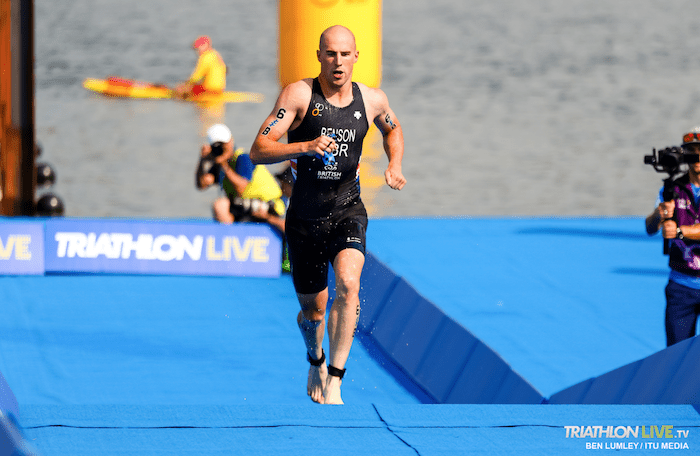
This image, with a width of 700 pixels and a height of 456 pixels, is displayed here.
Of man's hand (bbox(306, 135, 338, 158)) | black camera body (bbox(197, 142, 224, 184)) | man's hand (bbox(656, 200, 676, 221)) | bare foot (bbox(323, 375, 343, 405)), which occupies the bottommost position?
bare foot (bbox(323, 375, 343, 405))

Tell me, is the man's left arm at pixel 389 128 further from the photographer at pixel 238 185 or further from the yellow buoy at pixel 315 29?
the yellow buoy at pixel 315 29

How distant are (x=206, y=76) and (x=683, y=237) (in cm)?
2232

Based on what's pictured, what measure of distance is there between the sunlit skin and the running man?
191 cm

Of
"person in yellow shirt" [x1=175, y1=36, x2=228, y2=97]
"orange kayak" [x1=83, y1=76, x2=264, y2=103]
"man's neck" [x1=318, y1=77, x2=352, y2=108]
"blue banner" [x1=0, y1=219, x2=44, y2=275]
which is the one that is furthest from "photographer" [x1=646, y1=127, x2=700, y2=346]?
"orange kayak" [x1=83, y1=76, x2=264, y2=103]

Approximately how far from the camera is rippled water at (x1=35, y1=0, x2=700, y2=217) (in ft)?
70.7

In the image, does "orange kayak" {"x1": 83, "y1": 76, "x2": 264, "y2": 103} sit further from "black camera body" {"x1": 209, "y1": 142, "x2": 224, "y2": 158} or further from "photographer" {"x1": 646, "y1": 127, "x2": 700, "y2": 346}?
"photographer" {"x1": 646, "y1": 127, "x2": 700, "y2": 346}

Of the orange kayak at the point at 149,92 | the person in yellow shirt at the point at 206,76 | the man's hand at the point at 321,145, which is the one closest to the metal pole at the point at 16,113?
the man's hand at the point at 321,145

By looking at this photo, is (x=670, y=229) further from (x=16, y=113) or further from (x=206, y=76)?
(x=206, y=76)

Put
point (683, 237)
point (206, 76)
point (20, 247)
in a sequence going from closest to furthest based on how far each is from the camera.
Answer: point (683, 237) < point (20, 247) < point (206, 76)

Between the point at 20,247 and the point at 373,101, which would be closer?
the point at 373,101

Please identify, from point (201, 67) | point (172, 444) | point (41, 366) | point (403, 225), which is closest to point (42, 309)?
point (41, 366)

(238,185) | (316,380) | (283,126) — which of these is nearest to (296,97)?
(283,126)

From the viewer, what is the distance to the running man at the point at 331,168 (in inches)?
236

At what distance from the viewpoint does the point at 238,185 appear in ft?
40.1
